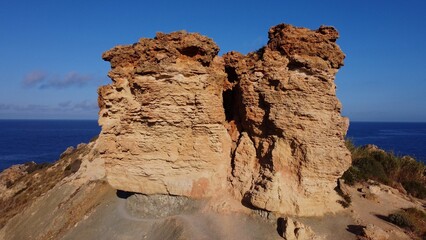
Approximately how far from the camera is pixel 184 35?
12750 mm

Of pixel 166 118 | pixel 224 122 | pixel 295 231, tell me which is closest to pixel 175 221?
pixel 166 118

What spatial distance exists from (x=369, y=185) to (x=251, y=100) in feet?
32.7

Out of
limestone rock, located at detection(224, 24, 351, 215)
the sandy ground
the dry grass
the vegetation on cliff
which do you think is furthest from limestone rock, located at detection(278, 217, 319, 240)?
the dry grass

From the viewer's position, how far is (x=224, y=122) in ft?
45.8

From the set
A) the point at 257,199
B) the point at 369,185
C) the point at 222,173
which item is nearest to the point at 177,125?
the point at 222,173

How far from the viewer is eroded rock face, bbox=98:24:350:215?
11.9 metres

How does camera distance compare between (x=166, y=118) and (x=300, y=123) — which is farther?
(x=166, y=118)

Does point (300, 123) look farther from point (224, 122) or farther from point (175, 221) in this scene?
point (175, 221)

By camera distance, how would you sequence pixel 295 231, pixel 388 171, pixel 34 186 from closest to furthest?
1. pixel 295 231
2. pixel 388 171
3. pixel 34 186

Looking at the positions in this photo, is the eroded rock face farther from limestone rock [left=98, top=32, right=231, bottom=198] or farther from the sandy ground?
the sandy ground

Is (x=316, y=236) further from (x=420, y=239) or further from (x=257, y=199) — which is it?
(x=420, y=239)

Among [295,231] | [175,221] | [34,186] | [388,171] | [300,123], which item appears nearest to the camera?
[295,231]

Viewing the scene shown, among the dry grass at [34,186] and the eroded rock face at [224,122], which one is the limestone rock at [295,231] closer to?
the eroded rock face at [224,122]

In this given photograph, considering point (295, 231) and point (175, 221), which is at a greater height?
point (295, 231)
